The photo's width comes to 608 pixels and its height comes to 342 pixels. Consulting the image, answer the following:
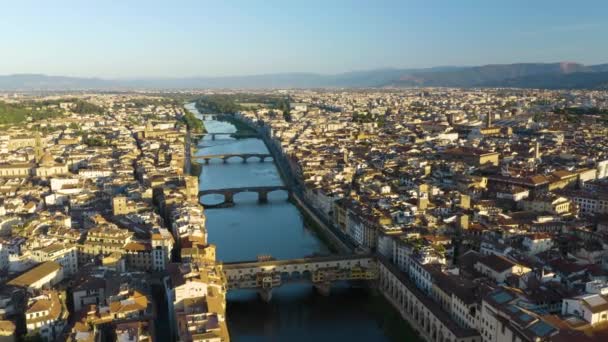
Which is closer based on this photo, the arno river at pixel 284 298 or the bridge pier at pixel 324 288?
the arno river at pixel 284 298

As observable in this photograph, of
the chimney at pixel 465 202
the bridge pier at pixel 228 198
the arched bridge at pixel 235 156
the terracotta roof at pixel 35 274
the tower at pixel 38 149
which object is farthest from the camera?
the arched bridge at pixel 235 156

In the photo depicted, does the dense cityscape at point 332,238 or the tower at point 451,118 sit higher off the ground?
the tower at point 451,118

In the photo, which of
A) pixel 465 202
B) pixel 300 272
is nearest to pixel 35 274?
pixel 300 272

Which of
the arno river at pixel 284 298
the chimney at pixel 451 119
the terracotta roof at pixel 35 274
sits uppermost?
the chimney at pixel 451 119

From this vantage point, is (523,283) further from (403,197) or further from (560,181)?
(560,181)

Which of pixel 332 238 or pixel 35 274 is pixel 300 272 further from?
pixel 35 274

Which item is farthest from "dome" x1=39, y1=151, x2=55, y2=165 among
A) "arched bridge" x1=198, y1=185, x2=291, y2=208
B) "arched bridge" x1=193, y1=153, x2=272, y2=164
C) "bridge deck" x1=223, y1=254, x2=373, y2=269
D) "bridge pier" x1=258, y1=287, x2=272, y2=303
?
"bridge pier" x1=258, y1=287, x2=272, y2=303

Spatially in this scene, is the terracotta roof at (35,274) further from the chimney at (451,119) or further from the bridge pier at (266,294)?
the chimney at (451,119)

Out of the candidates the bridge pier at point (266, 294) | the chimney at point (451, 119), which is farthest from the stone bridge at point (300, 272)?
the chimney at point (451, 119)
